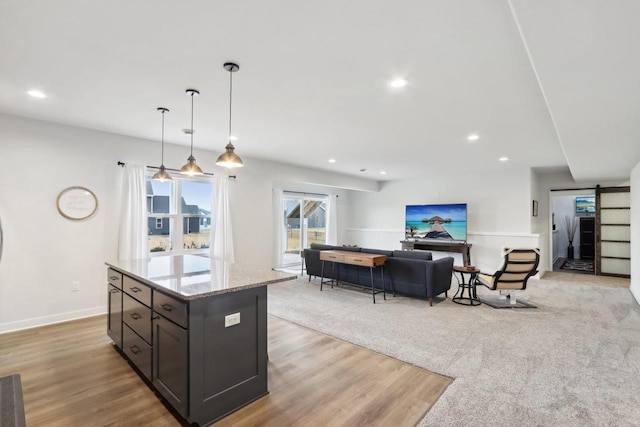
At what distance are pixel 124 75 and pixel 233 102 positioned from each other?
956 mm

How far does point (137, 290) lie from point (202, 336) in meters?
0.97

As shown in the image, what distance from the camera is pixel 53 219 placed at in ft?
13.0

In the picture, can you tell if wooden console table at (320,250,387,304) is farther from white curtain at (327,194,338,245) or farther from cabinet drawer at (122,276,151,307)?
white curtain at (327,194,338,245)

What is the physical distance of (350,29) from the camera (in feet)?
6.37

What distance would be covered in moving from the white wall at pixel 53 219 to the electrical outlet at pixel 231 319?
10.8ft

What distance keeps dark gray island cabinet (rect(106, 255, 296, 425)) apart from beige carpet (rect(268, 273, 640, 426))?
131 cm

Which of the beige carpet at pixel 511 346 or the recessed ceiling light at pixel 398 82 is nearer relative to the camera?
the beige carpet at pixel 511 346

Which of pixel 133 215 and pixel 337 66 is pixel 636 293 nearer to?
pixel 337 66

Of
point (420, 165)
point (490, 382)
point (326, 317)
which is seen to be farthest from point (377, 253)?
point (490, 382)

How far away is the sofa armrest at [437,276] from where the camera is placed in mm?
4605

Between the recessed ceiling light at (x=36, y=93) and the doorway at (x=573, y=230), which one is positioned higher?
the recessed ceiling light at (x=36, y=93)

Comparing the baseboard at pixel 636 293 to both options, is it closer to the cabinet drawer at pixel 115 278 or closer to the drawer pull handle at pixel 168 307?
the drawer pull handle at pixel 168 307

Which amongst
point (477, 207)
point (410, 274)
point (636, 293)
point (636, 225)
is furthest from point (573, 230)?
point (410, 274)

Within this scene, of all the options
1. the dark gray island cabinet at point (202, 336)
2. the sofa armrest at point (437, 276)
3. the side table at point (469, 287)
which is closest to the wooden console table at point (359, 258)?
the sofa armrest at point (437, 276)
